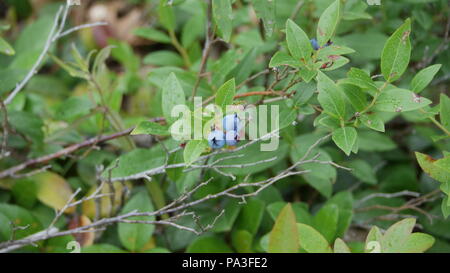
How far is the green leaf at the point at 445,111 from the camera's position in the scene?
1331mm

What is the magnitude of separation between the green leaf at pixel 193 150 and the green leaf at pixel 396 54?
0.44 m

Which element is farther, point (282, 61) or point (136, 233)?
point (136, 233)

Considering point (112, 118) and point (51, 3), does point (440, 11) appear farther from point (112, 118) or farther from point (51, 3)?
point (51, 3)

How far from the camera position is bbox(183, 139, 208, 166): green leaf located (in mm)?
1158

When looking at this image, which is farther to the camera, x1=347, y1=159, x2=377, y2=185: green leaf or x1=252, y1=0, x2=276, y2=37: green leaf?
x1=347, y1=159, x2=377, y2=185: green leaf

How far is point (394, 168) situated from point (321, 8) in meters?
0.69

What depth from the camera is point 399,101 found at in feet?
3.95

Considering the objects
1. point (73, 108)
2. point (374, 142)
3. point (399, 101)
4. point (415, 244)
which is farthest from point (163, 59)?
point (415, 244)

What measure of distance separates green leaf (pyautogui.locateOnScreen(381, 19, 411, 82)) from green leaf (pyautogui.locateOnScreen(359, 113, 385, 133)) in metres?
0.09

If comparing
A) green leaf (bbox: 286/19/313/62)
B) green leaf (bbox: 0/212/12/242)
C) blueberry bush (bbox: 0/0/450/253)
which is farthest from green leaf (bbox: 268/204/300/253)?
green leaf (bbox: 0/212/12/242)

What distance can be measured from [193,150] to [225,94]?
0.48 ft

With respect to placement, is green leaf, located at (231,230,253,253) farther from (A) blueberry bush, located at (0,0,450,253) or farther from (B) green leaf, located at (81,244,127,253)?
(B) green leaf, located at (81,244,127,253)

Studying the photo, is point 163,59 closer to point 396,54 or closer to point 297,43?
point 297,43

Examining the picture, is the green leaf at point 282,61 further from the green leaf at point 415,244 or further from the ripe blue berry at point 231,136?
the green leaf at point 415,244
